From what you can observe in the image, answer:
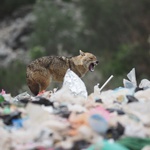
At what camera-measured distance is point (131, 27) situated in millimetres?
25141

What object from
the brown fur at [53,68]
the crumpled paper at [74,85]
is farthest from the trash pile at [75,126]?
the brown fur at [53,68]

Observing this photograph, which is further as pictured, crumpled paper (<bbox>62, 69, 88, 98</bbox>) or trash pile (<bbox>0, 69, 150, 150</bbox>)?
crumpled paper (<bbox>62, 69, 88, 98</bbox>)

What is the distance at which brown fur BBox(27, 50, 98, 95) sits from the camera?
7645 mm

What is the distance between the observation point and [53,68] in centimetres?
773

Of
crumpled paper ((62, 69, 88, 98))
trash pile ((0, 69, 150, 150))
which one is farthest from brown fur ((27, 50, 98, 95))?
trash pile ((0, 69, 150, 150))

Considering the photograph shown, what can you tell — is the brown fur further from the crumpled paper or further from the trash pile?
the trash pile

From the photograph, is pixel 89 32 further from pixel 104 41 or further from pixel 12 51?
pixel 12 51

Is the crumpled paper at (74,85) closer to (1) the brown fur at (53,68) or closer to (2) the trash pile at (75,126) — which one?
(2) the trash pile at (75,126)

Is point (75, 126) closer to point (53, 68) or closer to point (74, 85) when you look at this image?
point (74, 85)

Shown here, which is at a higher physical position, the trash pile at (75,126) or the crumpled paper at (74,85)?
the crumpled paper at (74,85)

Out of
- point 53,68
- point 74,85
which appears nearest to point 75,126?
point 74,85

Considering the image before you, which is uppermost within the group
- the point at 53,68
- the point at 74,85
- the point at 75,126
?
the point at 53,68

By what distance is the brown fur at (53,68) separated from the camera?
301 inches

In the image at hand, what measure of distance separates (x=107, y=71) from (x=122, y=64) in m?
1.64
